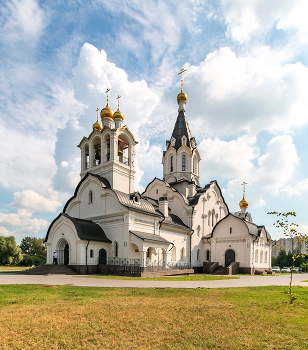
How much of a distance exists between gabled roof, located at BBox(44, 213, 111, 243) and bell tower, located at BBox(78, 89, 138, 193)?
12.8 ft

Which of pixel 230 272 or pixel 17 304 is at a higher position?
pixel 17 304

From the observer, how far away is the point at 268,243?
33.5 m

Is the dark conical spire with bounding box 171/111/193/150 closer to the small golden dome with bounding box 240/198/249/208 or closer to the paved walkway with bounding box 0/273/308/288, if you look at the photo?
the small golden dome with bounding box 240/198/249/208

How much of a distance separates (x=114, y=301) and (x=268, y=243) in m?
29.6

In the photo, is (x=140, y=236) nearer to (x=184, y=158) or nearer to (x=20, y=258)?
(x=184, y=158)

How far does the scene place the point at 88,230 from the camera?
23109 mm

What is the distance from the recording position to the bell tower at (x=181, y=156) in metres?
36.1

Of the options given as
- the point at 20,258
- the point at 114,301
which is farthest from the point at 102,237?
the point at 20,258

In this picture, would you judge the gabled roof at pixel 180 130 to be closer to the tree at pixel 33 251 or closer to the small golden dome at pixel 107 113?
the small golden dome at pixel 107 113

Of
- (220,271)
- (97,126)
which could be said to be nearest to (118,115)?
(97,126)

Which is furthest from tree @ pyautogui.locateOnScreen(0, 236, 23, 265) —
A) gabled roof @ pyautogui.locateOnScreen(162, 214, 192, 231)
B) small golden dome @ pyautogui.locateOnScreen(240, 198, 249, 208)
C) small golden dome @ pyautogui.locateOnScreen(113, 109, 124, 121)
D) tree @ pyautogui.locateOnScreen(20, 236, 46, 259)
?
small golden dome @ pyautogui.locateOnScreen(240, 198, 249, 208)

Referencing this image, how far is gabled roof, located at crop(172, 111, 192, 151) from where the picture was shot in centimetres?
3738

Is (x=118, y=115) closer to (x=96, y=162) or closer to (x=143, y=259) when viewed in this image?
(x=96, y=162)

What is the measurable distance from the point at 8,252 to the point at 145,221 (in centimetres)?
2904
